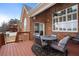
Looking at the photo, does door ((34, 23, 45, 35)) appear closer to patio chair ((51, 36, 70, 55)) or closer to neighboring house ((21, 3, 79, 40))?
neighboring house ((21, 3, 79, 40))

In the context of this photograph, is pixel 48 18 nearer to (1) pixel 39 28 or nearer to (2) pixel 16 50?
(1) pixel 39 28

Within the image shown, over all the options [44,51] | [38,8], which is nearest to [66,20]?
[38,8]

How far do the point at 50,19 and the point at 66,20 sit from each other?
0.34 m

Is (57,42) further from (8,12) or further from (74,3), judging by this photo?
(8,12)

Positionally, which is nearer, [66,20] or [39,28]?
[66,20]

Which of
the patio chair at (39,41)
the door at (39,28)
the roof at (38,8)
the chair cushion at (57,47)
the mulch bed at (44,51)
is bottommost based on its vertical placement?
the mulch bed at (44,51)

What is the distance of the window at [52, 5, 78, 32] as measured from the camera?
120 inches

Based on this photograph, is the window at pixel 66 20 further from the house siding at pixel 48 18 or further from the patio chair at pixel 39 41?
the patio chair at pixel 39 41

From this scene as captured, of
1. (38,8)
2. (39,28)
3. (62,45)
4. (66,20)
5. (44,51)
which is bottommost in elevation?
(44,51)

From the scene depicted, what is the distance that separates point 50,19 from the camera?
330cm

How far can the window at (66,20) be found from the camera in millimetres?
3059

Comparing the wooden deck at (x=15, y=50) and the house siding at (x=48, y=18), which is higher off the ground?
the house siding at (x=48, y=18)

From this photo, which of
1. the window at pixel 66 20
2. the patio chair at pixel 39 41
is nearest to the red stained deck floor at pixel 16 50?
the patio chair at pixel 39 41

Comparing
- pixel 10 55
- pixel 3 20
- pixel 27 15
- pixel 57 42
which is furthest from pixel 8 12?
pixel 57 42
